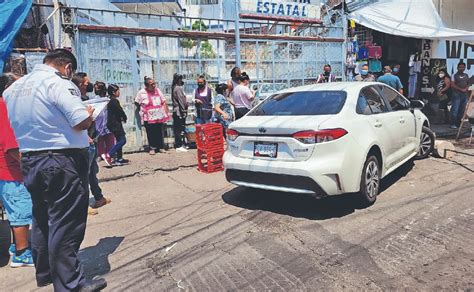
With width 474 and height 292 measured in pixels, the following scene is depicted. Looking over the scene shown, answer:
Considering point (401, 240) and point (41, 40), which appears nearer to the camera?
point (401, 240)

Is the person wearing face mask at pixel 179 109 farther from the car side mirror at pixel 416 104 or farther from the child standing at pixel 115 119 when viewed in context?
the car side mirror at pixel 416 104

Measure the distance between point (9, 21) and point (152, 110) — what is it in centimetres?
321

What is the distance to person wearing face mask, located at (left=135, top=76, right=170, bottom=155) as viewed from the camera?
8812mm

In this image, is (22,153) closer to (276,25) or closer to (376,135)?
(376,135)

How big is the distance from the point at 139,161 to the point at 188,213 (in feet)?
11.6

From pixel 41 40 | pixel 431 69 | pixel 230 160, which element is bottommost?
pixel 230 160

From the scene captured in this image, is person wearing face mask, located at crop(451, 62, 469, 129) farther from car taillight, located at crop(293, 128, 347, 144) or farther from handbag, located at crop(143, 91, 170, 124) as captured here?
car taillight, located at crop(293, 128, 347, 144)

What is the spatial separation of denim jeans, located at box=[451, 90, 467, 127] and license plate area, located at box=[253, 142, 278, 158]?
8.95 m

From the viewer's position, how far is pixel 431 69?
40.9 ft

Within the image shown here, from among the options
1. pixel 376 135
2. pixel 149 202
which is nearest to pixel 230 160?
pixel 149 202

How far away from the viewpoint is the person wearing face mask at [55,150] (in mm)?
2992

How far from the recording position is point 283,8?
12.7 metres

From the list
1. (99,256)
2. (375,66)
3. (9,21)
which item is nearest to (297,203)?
(99,256)

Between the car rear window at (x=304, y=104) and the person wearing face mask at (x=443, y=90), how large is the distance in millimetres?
8283
